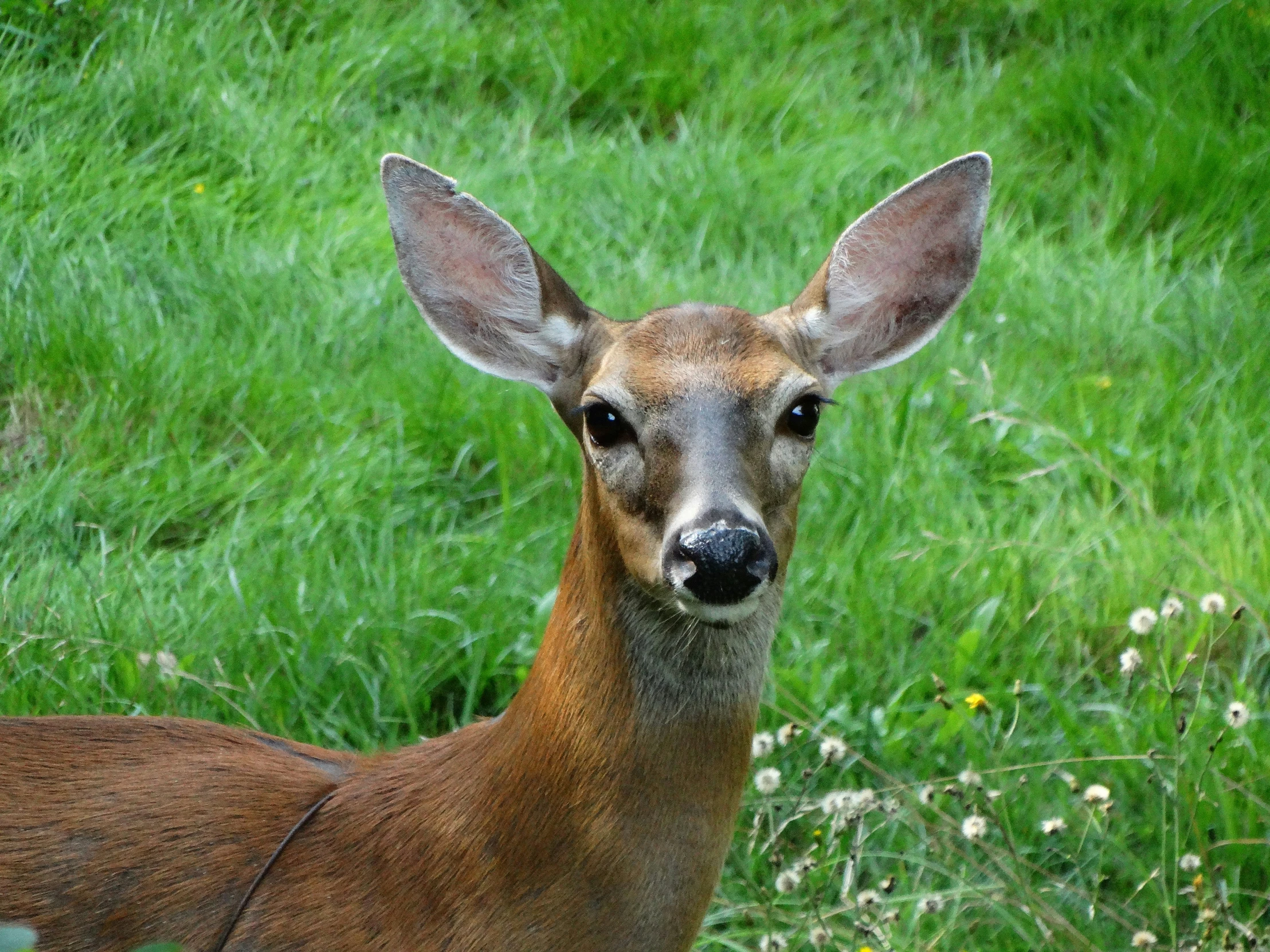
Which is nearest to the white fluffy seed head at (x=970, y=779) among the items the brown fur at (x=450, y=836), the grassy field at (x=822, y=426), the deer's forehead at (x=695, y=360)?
the grassy field at (x=822, y=426)

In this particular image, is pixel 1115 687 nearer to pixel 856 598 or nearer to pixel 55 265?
pixel 856 598

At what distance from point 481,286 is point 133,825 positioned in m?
1.14

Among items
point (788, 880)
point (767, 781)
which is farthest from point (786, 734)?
point (788, 880)

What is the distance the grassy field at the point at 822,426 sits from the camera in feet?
12.1

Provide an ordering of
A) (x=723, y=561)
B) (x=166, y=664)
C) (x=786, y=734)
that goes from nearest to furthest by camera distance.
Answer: (x=723, y=561)
(x=786, y=734)
(x=166, y=664)

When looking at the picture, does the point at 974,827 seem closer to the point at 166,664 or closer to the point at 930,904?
the point at 930,904

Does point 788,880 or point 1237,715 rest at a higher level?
point 1237,715

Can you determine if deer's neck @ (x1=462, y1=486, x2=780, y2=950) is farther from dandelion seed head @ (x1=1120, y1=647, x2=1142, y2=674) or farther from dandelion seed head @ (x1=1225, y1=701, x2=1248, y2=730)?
dandelion seed head @ (x1=1225, y1=701, x2=1248, y2=730)

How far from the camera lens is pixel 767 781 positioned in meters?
3.36

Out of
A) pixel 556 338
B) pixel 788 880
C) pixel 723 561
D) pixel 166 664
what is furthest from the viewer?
pixel 166 664

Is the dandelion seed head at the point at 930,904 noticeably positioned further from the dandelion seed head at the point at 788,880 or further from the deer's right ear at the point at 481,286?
the deer's right ear at the point at 481,286

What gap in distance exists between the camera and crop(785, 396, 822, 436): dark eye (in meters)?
2.83

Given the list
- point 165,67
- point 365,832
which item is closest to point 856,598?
point 365,832

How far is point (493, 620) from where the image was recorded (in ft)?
13.8
